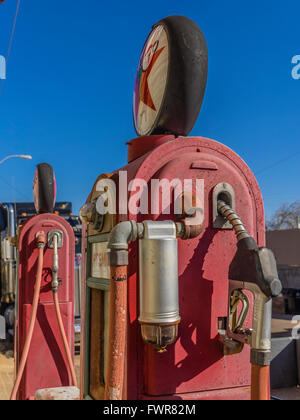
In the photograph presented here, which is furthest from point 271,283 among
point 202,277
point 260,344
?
point 202,277

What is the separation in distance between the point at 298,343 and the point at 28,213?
6.81m

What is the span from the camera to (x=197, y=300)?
1.92 metres

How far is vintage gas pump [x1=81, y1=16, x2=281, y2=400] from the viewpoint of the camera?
5.42ft

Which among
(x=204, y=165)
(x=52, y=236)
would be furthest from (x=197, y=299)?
(x=52, y=236)

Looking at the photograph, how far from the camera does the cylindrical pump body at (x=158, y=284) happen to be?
164 centimetres

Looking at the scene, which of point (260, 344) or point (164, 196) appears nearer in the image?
point (260, 344)

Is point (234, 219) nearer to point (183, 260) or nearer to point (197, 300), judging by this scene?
point (183, 260)

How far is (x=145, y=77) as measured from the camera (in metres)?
2.53

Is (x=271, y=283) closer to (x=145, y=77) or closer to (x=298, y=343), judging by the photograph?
(x=145, y=77)

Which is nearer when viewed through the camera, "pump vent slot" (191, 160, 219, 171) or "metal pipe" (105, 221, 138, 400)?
"metal pipe" (105, 221, 138, 400)

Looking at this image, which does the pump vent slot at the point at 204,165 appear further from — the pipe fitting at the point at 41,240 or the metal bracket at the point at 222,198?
the pipe fitting at the point at 41,240

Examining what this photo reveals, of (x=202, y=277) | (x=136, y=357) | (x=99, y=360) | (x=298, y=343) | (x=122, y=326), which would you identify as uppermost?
(x=202, y=277)

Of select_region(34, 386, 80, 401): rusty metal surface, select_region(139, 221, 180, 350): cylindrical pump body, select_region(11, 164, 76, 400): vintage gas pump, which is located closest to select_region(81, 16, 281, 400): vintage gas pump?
select_region(139, 221, 180, 350): cylindrical pump body
